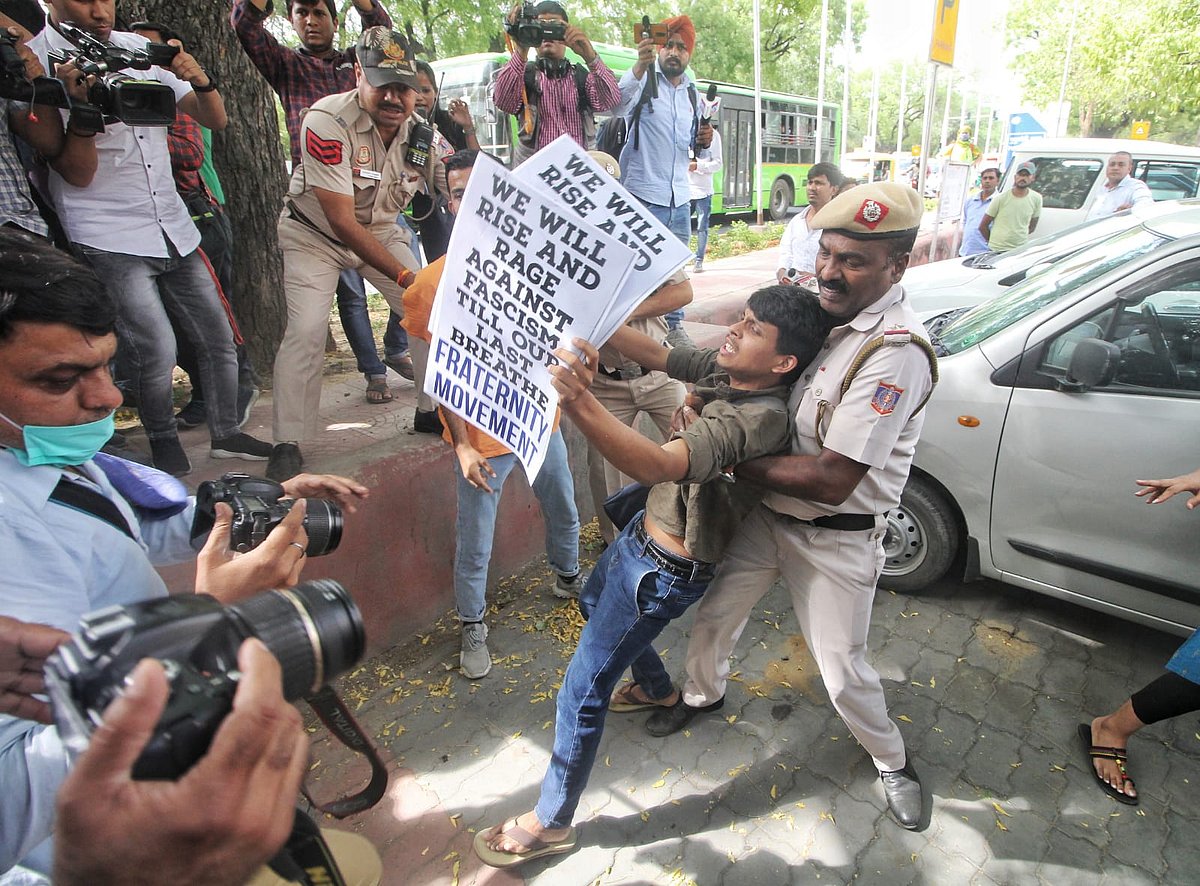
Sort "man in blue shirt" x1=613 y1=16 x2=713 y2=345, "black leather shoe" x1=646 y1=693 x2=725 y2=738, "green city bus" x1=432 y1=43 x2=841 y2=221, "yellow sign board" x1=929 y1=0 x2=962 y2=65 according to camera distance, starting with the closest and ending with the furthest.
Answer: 1. "black leather shoe" x1=646 y1=693 x2=725 y2=738
2. "man in blue shirt" x1=613 y1=16 x2=713 y2=345
3. "yellow sign board" x1=929 y1=0 x2=962 y2=65
4. "green city bus" x1=432 y1=43 x2=841 y2=221

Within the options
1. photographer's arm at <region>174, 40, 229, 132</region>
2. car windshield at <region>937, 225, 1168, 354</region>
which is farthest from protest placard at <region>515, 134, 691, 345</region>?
photographer's arm at <region>174, 40, 229, 132</region>

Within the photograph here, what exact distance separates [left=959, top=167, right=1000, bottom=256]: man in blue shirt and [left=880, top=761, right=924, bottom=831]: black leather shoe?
25.1 feet

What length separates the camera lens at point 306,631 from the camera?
90 centimetres

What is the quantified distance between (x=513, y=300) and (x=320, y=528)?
0.68 m

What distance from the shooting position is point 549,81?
17.0 feet

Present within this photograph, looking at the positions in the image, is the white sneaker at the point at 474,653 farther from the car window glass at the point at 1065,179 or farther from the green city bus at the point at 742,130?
the car window glass at the point at 1065,179

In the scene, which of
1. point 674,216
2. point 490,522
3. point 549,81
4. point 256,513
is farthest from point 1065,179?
point 256,513

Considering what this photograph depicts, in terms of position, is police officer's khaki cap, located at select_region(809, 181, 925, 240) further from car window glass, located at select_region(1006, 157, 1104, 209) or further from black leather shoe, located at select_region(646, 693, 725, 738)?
car window glass, located at select_region(1006, 157, 1104, 209)

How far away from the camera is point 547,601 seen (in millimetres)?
3518

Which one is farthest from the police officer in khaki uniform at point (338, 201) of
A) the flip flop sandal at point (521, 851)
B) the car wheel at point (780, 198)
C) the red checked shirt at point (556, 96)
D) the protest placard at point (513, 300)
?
the car wheel at point (780, 198)

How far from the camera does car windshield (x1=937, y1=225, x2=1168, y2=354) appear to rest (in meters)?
3.20

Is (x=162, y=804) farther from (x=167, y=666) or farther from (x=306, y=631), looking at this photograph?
(x=306, y=631)

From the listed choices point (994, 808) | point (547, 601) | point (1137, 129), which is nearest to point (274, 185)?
point (547, 601)

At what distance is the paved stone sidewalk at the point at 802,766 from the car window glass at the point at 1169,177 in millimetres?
9490
